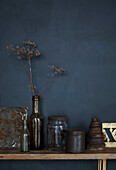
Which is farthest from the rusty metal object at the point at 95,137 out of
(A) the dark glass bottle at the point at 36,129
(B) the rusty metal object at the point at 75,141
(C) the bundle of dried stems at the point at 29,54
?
(C) the bundle of dried stems at the point at 29,54

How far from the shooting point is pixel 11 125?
1.73 m

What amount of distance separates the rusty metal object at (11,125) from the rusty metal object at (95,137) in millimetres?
473

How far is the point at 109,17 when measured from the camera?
1844 millimetres

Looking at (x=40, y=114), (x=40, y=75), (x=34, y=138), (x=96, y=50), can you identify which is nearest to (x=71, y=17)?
(x=96, y=50)

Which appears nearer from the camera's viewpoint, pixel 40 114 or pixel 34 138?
pixel 34 138

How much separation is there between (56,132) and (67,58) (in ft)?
1.76

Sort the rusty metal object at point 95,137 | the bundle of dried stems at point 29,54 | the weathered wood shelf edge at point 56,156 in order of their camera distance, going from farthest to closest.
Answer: the bundle of dried stems at point 29,54 → the rusty metal object at point 95,137 → the weathered wood shelf edge at point 56,156

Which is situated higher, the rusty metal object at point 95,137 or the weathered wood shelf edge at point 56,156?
the rusty metal object at point 95,137

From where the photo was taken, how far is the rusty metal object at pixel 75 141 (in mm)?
1525

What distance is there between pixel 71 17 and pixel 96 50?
0.30 meters

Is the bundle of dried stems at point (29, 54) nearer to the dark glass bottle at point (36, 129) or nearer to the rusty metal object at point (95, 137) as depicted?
the dark glass bottle at point (36, 129)

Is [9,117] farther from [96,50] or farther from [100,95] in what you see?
[96,50]

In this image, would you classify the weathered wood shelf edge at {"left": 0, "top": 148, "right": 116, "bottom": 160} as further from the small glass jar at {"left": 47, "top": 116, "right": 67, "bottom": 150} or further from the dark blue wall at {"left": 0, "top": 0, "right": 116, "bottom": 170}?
the dark blue wall at {"left": 0, "top": 0, "right": 116, "bottom": 170}

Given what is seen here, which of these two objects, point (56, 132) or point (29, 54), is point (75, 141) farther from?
point (29, 54)
